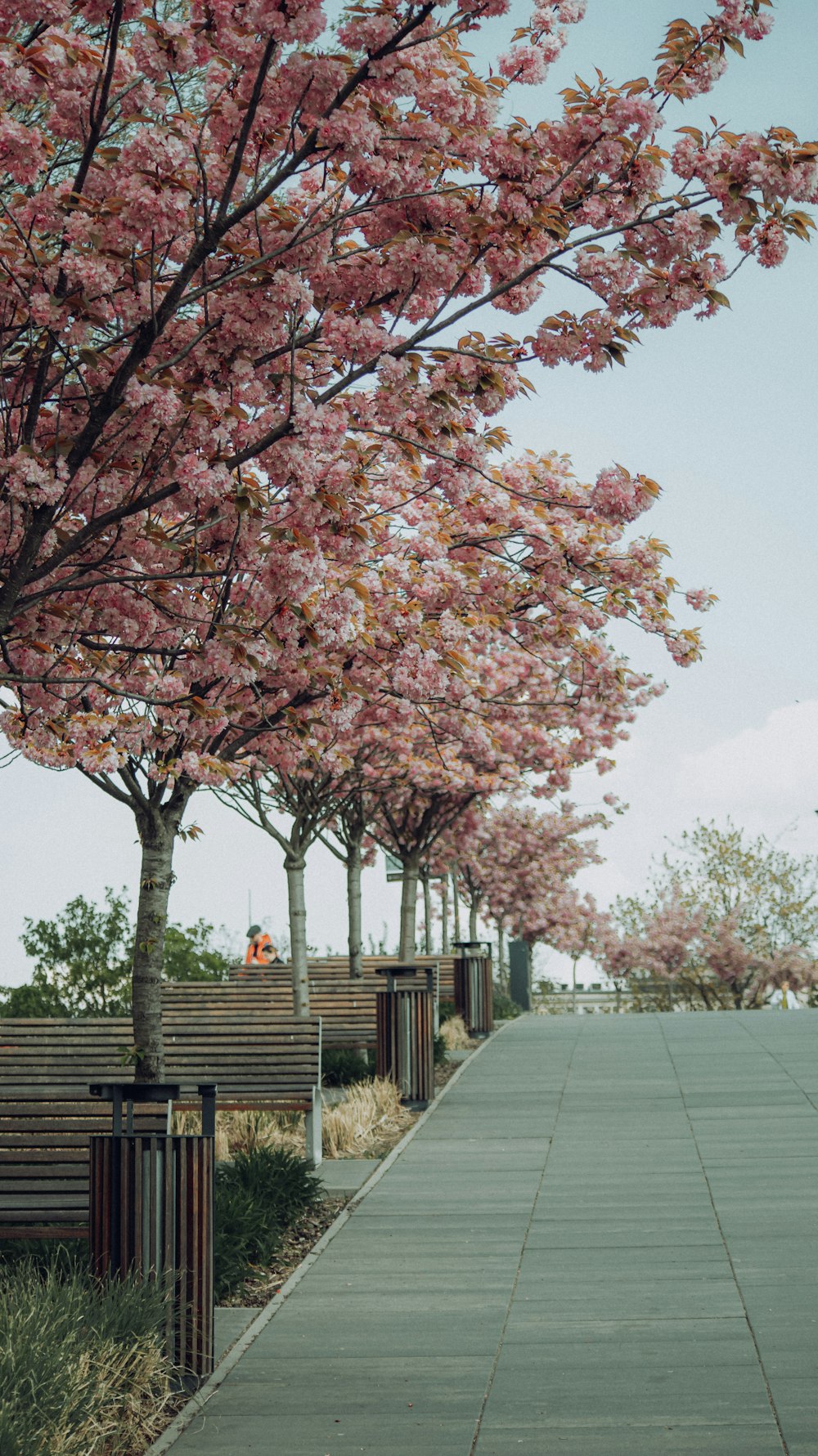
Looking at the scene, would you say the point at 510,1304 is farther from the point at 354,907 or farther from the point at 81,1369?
the point at 354,907

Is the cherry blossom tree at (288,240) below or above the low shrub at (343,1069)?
above

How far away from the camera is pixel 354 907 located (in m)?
20.2

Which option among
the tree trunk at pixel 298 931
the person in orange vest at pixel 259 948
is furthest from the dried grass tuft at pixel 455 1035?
the person in orange vest at pixel 259 948

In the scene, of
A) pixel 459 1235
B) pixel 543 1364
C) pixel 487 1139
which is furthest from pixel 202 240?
pixel 487 1139

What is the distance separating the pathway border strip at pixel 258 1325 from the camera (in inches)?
225

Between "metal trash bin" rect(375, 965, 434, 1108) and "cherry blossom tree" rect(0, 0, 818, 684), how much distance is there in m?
7.17

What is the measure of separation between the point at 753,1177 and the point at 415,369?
6082 millimetres

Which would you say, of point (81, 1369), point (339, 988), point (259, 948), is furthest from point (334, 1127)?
point (259, 948)

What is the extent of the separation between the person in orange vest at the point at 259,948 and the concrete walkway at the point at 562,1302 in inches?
504

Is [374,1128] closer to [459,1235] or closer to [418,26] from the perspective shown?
[459,1235]

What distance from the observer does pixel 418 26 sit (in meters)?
5.35

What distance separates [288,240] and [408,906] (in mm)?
15724

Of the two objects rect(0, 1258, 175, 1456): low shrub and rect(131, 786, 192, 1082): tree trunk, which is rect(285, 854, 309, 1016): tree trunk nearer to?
rect(131, 786, 192, 1082): tree trunk

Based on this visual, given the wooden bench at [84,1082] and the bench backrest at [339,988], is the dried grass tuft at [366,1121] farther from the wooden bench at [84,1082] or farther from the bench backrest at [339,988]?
the bench backrest at [339,988]
